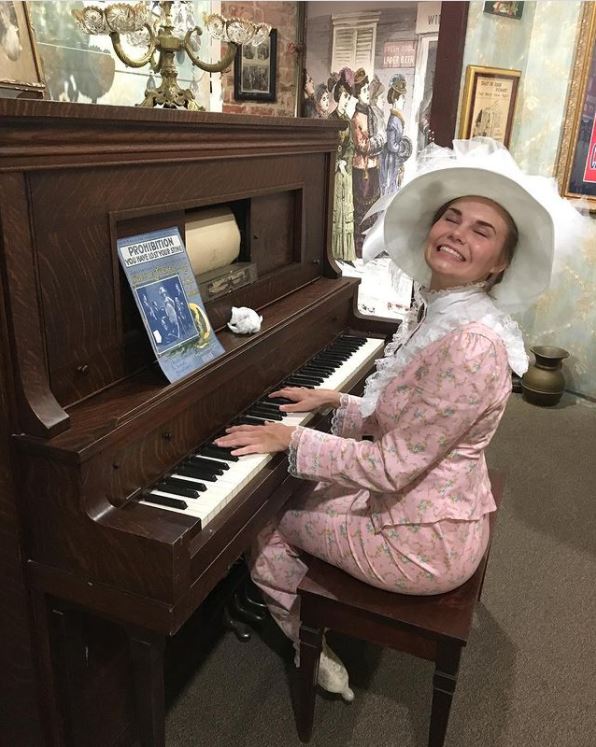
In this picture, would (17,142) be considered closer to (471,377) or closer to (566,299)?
(471,377)

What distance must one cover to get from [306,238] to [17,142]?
134 centimetres

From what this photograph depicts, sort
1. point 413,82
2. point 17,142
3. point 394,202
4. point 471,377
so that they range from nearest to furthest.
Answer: point 17,142
point 471,377
point 394,202
point 413,82

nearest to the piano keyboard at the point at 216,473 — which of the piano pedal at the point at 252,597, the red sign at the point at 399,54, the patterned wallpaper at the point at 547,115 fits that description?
the piano pedal at the point at 252,597

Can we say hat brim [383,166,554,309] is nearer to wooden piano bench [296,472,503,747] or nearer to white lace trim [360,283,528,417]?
white lace trim [360,283,528,417]

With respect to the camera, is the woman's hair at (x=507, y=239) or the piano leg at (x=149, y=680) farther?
the woman's hair at (x=507, y=239)

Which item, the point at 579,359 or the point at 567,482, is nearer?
the point at 567,482

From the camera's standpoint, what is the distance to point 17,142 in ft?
3.37

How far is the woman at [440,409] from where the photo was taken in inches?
55.6

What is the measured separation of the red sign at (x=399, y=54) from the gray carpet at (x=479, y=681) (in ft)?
10.6

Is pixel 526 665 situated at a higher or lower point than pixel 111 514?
lower

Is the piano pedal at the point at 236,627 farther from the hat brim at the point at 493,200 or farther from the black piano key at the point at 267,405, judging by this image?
the hat brim at the point at 493,200

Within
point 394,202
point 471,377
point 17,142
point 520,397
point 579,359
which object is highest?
point 17,142

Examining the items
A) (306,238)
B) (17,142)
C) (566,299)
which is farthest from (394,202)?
(566,299)

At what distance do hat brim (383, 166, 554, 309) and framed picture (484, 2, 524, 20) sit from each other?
2469 mm
